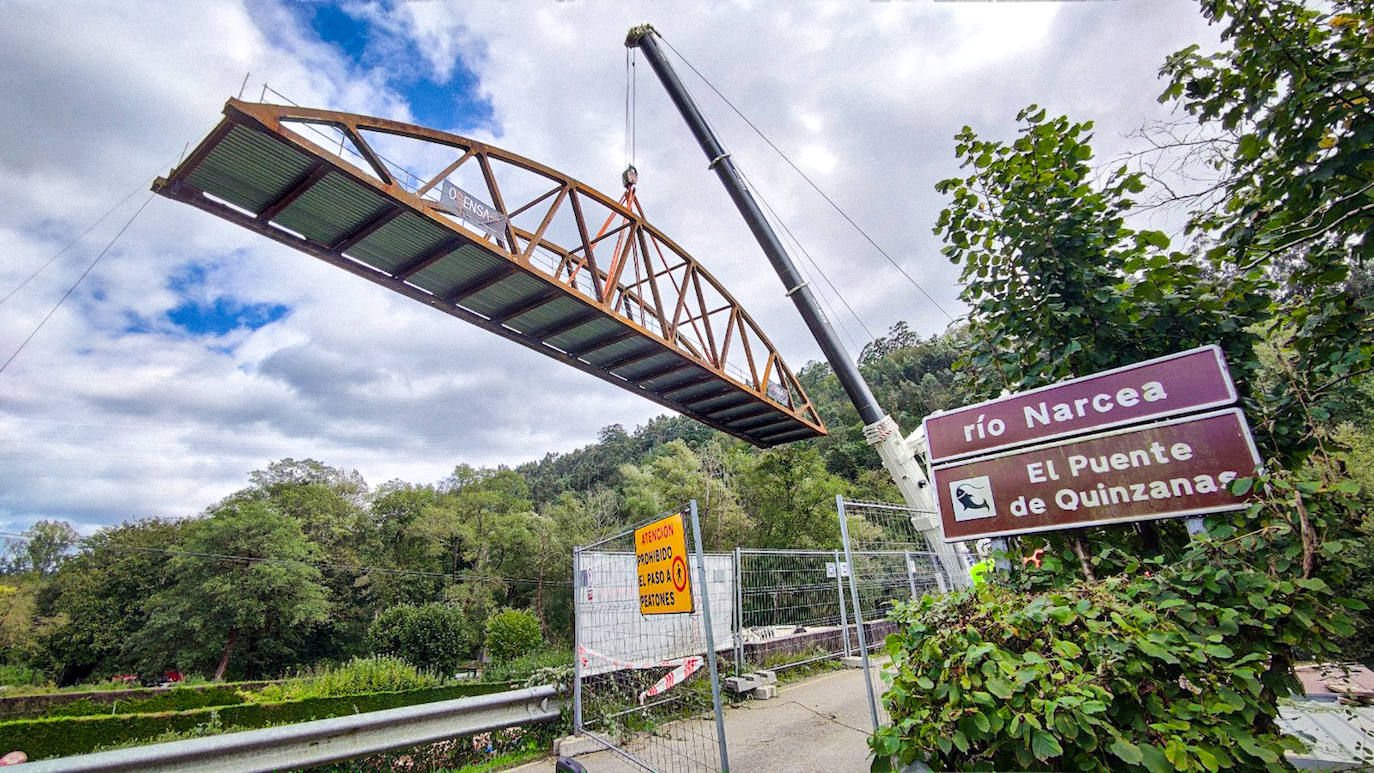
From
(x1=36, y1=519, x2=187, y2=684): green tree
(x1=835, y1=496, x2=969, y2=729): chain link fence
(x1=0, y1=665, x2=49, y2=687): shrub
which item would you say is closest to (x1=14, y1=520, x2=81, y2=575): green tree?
(x1=36, y1=519, x2=187, y2=684): green tree

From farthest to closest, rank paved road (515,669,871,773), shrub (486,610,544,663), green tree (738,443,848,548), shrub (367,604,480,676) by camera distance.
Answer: green tree (738,443,848,548)
shrub (367,604,480,676)
shrub (486,610,544,663)
paved road (515,669,871,773)

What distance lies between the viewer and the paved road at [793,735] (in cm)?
421

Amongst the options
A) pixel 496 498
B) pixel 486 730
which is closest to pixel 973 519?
pixel 486 730

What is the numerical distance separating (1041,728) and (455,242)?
8920 millimetres

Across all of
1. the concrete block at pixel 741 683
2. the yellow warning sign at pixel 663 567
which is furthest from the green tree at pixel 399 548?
the yellow warning sign at pixel 663 567

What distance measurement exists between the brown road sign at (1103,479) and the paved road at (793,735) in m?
2.20

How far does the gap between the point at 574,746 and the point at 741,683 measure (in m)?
2.41

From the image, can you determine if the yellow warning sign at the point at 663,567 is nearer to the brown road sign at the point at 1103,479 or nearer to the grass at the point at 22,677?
the brown road sign at the point at 1103,479

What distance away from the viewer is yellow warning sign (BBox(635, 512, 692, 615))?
11.3 ft

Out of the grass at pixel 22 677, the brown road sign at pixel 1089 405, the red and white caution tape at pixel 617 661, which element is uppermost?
the brown road sign at pixel 1089 405

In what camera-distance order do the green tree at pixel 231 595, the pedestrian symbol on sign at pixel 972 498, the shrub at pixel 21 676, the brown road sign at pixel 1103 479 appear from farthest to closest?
the green tree at pixel 231 595, the shrub at pixel 21 676, the pedestrian symbol on sign at pixel 972 498, the brown road sign at pixel 1103 479

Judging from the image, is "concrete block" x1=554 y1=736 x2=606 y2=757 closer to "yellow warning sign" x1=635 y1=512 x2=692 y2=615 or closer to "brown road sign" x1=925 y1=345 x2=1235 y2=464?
"yellow warning sign" x1=635 y1=512 x2=692 y2=615

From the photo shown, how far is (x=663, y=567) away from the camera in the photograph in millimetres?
3686

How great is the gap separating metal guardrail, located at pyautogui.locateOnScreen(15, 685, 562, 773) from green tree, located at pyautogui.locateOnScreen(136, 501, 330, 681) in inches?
1195
